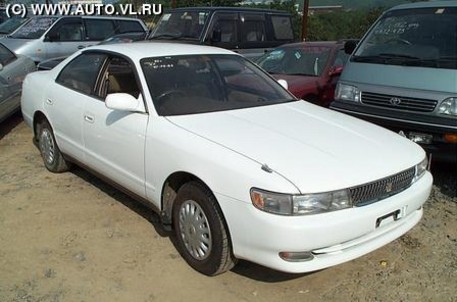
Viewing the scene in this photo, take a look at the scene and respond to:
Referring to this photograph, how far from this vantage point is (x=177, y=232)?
3605 mm

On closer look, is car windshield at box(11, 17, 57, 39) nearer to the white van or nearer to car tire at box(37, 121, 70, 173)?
the white van

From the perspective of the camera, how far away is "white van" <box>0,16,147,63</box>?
38.4 ft

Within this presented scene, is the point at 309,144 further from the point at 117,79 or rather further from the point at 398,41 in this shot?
the point at 398,41

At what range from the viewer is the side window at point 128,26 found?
13.9m

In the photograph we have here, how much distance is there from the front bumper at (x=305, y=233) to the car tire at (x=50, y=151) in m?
2.76

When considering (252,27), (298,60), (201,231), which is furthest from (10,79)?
(201,231)

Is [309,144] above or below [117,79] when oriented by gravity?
below

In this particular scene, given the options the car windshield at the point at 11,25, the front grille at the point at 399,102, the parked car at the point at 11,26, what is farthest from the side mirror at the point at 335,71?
the car windshield at the point at 11,25

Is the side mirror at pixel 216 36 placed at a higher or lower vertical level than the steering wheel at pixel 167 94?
lower

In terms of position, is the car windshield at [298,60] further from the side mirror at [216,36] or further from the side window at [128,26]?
the side window at [128,26]

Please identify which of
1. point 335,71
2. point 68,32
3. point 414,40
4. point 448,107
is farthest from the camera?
point 68,32

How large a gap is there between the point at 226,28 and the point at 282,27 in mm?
2040

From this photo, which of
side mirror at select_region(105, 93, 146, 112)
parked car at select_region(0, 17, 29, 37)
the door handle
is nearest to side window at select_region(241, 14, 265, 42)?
the door handle

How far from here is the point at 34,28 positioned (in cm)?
1223
